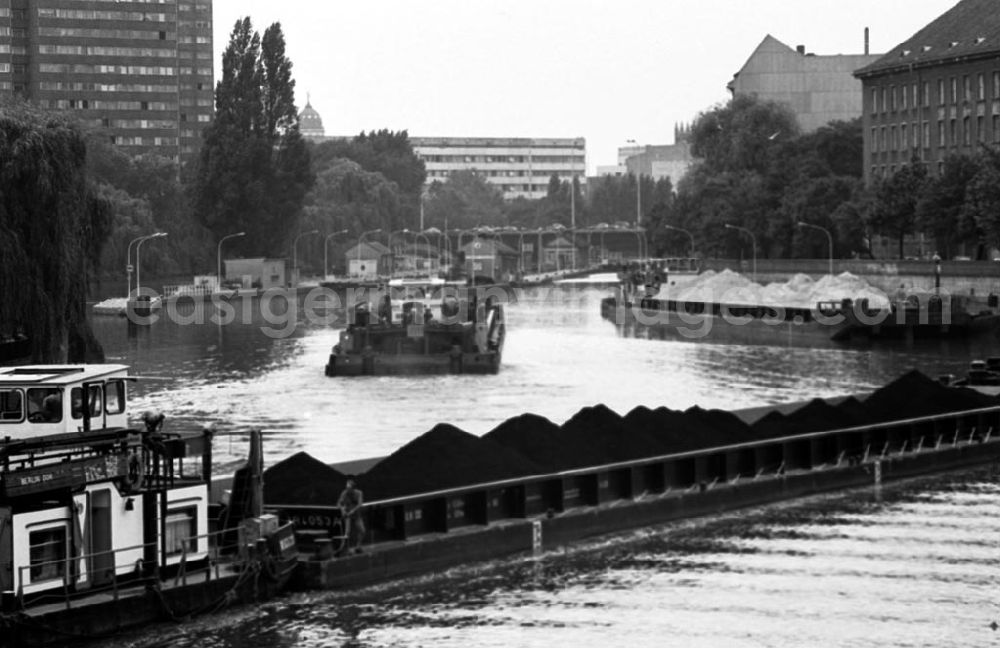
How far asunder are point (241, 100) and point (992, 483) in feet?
374

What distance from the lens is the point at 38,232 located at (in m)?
53.8

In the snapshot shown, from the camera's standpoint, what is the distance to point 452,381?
76438mm

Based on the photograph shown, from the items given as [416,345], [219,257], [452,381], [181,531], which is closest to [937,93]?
[416,345]

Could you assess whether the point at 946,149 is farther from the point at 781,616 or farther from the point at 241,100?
the point at 781,616

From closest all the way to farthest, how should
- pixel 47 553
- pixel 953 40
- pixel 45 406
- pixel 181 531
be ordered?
pixel 47 553
pixel 181 531
pixel 45 406
pixel 953 40

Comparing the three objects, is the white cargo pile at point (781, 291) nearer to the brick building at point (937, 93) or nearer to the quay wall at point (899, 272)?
the quay wall at point (899, 272)

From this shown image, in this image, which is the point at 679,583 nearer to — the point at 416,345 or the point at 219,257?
the point at 416,345

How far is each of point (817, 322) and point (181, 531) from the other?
78950 millimetres

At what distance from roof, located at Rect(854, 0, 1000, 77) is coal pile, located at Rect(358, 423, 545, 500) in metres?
93.0

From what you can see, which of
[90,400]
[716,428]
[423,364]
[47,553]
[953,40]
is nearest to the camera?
[47,553]

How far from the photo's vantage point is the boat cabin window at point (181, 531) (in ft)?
94.6

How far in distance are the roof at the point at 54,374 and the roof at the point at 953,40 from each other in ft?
327

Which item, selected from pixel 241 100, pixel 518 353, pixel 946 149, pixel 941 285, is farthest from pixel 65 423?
pixel 241 100

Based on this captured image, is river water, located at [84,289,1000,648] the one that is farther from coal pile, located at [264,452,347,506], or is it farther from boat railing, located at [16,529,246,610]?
coal pile, located at [264,452,347,506]
